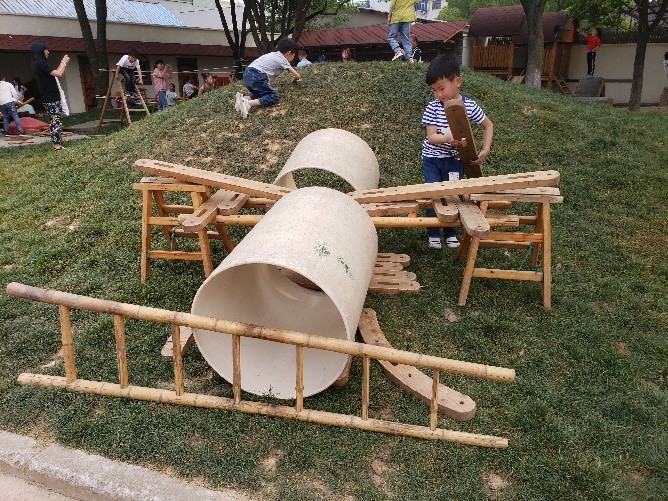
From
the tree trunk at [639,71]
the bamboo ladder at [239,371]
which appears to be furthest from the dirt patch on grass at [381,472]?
the tree trunk at [639,71]

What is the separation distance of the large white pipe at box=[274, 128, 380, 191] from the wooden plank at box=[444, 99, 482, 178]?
3.44ft

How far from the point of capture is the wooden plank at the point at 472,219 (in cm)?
425

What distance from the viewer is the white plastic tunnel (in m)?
3.28

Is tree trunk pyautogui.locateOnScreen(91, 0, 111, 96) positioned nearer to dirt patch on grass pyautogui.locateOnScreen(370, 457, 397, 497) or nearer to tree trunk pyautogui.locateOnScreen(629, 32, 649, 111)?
tree trunk pyautogui.locateOnScreen(629, 32, 649, 111)

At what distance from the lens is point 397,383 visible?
12.6ft

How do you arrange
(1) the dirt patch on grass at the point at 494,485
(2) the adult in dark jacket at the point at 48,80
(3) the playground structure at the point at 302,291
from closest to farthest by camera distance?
(1) the dirt patch on grass at the point at 494,485
(3) the playground structure at the point at 302,291
(2) the adult in dark jacket at the point at 48,80

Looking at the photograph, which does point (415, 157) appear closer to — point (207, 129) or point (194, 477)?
point (207, 129)

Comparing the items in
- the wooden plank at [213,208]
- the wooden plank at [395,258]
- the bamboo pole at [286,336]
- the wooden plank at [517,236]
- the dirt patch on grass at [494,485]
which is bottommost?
the dirt patch on grass at [494,485]

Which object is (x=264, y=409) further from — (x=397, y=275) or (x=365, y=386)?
(x=397, y=275)

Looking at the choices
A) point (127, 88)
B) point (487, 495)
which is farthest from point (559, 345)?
point (127, 88)

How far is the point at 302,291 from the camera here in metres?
4.85

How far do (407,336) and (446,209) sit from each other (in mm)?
1135

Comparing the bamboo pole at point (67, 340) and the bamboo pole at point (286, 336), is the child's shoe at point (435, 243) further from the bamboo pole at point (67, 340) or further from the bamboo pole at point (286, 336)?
the bamboo pole at point (67, 340)

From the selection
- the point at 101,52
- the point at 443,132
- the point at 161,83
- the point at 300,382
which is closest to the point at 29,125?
the point at 161,83
